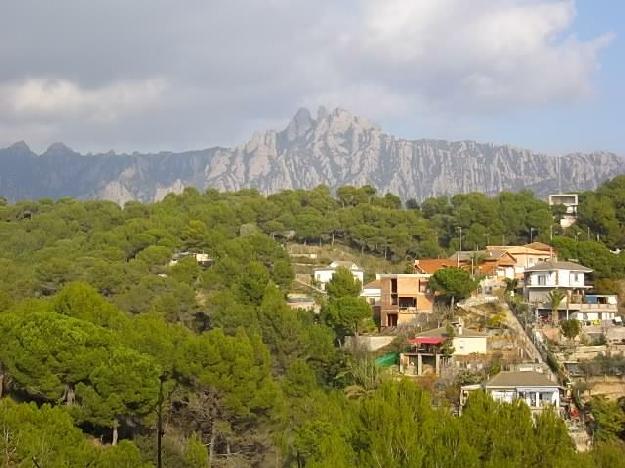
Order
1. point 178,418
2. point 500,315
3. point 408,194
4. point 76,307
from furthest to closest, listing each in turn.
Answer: point 408,194 → point 500,315 → point 76,307 → point 178,418

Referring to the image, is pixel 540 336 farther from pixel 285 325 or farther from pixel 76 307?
pixel 76 307

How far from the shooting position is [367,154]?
166m

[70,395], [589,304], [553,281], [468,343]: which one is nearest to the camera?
[70,395]

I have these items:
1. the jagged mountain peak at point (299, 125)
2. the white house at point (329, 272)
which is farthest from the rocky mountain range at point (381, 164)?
the white house at point (329, 272)

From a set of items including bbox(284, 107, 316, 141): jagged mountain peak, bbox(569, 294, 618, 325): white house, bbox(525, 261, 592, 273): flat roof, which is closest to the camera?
bbox(569, 294, 618, 325): white house

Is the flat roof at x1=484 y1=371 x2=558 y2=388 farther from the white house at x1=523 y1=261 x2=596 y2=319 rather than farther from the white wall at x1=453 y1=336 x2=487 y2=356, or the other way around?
the white house at x1=523 y1=261 x2=596 y2=319

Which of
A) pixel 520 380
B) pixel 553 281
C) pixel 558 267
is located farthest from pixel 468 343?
pixel 558 267

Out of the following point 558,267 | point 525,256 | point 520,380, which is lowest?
point 520,380

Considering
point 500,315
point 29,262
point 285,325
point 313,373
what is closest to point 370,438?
point 313,373

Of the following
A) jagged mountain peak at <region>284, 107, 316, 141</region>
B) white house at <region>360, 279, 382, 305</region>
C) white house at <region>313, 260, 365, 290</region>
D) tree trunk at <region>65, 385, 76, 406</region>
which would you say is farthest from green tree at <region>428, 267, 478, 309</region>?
jagged mountain peak at <region>284, 107, 316, 141</region>

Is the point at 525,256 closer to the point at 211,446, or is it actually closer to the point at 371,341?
the point at 371,341

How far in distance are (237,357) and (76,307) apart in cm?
637

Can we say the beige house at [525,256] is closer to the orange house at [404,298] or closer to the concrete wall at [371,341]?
the orange house at [404,298]

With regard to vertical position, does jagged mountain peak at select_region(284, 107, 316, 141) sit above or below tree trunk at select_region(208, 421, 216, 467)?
above
